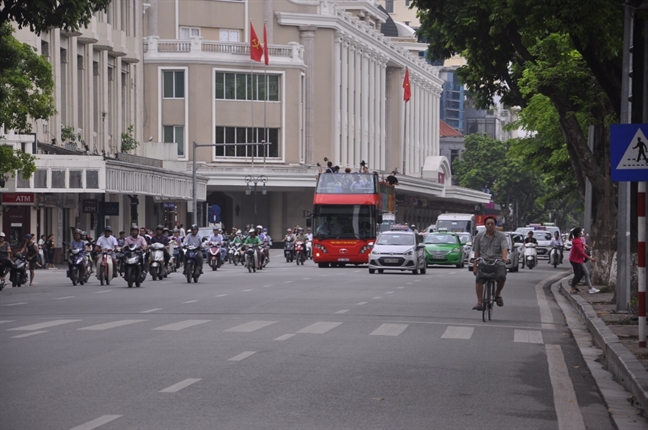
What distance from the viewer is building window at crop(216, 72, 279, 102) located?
92.0 meters

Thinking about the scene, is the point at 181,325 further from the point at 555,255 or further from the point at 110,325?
the point at 555,255

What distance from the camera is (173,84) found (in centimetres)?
9156

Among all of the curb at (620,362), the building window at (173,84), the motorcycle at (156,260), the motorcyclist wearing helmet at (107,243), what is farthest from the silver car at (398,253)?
the building window at (173,84)

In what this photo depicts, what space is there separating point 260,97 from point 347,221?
3992cm

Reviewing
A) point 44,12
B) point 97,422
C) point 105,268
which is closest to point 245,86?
point 105,268

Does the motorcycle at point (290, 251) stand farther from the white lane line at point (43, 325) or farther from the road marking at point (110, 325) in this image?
the road marking at point (110, 325)

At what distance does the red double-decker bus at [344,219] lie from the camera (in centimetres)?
5388

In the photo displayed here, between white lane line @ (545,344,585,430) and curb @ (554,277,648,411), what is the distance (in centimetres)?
52

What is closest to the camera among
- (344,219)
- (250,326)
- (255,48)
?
(250,326)

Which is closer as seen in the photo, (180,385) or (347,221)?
(180,385)

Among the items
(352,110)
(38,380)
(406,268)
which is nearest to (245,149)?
(352,110)

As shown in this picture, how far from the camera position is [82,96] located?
6581 centimetres

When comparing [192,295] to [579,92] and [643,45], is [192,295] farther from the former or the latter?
[643,45]

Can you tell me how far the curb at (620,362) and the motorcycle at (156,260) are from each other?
19176 mm
